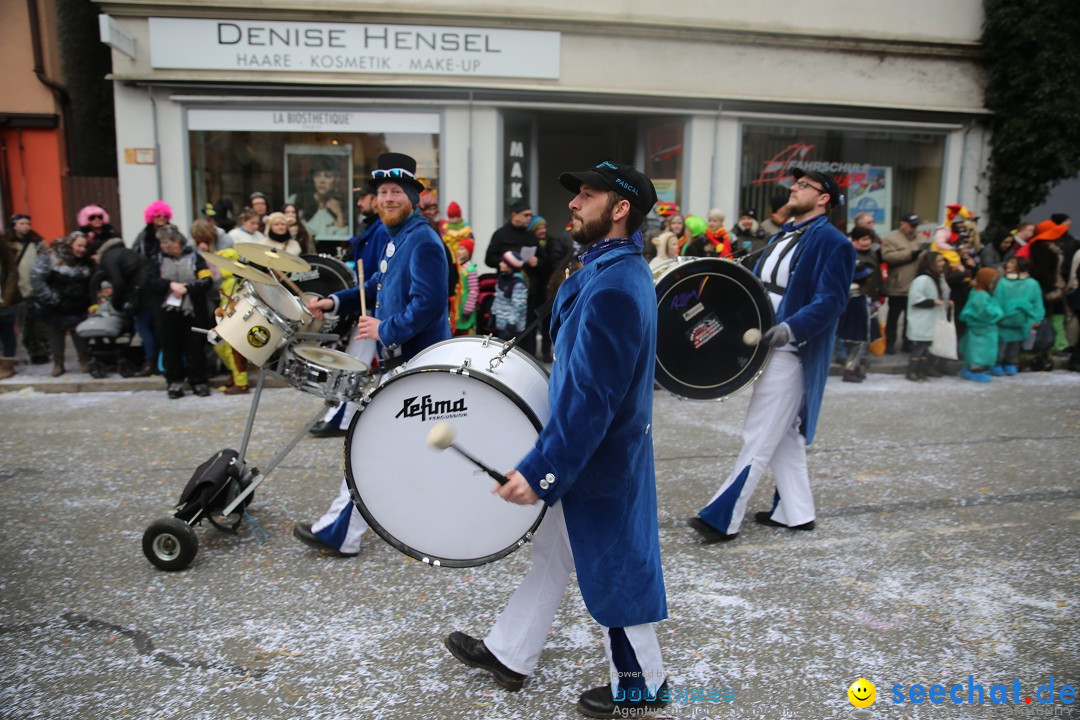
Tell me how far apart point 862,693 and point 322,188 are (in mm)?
10827

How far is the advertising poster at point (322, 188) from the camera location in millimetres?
11938

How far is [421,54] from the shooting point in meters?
11.5

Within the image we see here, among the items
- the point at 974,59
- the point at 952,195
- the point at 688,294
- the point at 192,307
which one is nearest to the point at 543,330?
the point at 192,307

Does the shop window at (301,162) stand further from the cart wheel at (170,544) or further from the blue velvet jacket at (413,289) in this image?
the cart wheel at (170,544)

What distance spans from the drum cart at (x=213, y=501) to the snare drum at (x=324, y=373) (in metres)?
0.05

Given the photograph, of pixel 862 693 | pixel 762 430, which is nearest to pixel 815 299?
pixel 762 430

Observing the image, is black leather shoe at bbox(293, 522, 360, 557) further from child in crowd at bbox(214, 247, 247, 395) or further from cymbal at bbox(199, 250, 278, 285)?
child in crowd at bbox(214, 247, 247, 395)

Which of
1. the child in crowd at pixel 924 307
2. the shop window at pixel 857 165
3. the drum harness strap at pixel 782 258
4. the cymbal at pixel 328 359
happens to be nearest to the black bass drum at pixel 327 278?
the cymbal at pixel 328 359

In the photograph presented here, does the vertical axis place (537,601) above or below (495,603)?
above

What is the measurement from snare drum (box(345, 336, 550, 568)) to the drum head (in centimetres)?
130

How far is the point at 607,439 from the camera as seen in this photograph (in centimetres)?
267

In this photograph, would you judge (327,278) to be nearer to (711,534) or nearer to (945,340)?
(711,534)

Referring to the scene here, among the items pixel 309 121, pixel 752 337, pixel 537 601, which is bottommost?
pixel 537 601

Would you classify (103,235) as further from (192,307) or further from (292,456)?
(292,456)
